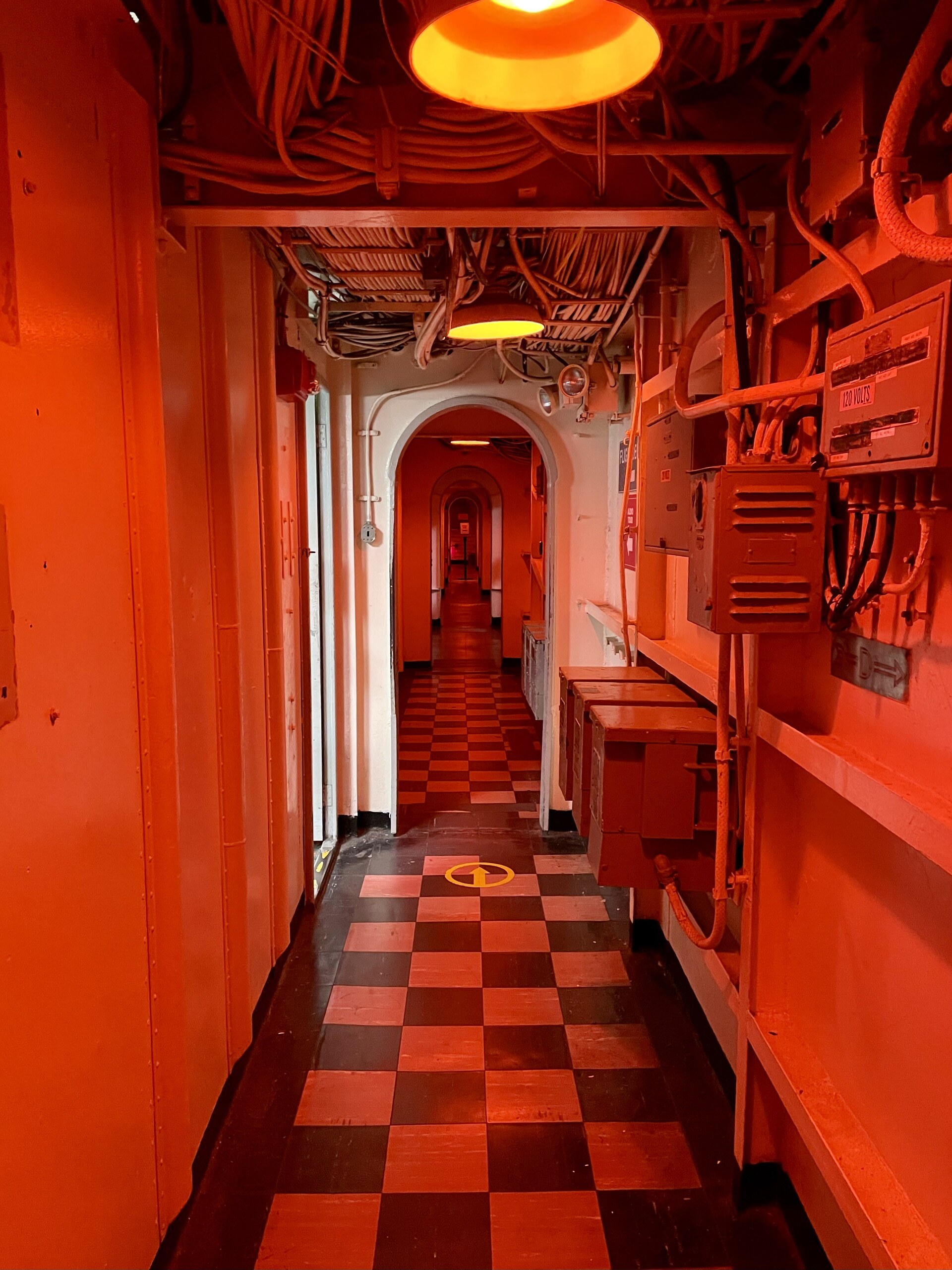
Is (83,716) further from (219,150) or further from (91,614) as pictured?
(219,150)

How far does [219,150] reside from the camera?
69.9 inches

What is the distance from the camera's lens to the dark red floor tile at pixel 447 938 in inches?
132

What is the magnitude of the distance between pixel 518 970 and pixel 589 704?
130cm

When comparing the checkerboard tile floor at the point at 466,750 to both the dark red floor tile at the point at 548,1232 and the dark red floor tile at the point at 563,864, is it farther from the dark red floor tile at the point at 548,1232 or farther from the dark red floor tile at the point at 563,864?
the dark red floor tile at the point at 548,1232

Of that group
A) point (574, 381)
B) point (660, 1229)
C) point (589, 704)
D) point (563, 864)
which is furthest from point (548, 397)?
point (660, 1229)

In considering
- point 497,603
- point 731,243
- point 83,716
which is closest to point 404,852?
point 83,716

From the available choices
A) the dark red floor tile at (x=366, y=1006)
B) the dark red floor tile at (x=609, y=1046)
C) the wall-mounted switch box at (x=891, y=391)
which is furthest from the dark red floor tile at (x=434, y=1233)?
the wall-mounted switch box at (x=891, y=391)

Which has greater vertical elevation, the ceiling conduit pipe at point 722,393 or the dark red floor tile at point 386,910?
the ceiling conduit pipe at point 722,393

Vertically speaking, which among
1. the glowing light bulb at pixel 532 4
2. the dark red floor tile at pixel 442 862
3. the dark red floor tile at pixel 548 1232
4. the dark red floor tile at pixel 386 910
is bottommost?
the dark red floor tile at pixel 548 1232

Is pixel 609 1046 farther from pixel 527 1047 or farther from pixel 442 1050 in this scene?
pixel 442 1050

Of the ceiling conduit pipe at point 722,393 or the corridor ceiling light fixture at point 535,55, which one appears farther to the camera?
the ceiling conduit pipe at point 722,393

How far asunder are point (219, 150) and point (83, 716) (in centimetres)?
127

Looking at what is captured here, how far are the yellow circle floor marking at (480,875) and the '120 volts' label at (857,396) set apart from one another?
10.1ft

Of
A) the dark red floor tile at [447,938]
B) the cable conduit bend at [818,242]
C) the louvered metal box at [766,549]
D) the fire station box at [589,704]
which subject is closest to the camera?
the cable conduit bend at [818,242]
